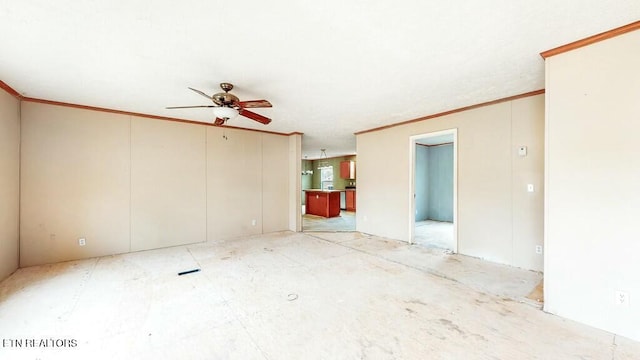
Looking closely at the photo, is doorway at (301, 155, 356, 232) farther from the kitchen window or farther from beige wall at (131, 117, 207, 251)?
beige wall at (131, 117, 207, 251)

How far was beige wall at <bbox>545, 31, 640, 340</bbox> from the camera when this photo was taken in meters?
2.02

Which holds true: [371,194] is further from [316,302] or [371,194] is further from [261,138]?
[316,302]

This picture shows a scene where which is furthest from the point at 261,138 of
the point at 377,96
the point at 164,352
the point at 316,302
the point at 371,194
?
the point at 164,352

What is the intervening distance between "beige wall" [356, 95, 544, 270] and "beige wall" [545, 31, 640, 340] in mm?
1401

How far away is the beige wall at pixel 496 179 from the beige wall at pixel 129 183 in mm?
3623

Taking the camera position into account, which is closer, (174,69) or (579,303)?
(579,303)

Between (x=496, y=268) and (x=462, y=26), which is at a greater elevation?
(x=462, y=26)

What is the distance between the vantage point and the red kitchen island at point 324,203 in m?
8.55

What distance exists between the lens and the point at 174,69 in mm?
2771

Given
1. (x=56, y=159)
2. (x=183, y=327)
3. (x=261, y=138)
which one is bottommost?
(x=183, y=327)

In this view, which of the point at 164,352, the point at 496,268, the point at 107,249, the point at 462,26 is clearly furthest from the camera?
the point at 107,249

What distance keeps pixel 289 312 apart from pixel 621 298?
2775mm

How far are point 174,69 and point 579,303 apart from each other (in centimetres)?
451

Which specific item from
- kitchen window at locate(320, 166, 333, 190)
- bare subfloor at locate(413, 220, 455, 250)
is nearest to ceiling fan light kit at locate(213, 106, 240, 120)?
bare subfloor at locate(413, 220, 455, 250)
